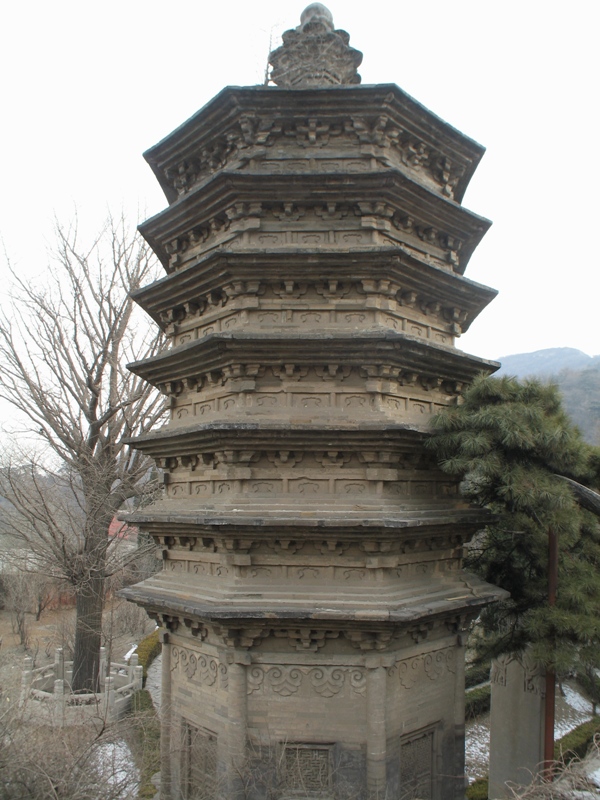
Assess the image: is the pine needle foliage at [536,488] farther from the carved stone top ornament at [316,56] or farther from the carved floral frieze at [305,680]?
the carved stone top ornament at [316,56]

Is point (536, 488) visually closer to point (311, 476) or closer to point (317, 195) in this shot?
point (311, 476)

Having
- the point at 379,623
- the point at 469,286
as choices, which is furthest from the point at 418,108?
the point at 379,623

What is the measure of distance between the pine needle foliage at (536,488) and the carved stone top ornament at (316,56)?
260 inches

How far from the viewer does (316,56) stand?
10789 millimetres

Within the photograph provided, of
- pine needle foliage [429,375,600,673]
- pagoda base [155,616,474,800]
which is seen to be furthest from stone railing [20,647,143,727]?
pine needle foliage [429,375,600,673]

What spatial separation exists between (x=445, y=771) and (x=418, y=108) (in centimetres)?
1028

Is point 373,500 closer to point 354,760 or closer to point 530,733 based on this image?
point 354,760

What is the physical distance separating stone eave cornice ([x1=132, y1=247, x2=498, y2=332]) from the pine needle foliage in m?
1.82

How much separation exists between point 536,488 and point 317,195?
5351 millimetres

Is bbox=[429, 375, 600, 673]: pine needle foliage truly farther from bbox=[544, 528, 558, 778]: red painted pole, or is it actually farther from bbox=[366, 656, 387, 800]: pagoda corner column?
bbox=[366, 656, 387, 800]: pagoda corner column

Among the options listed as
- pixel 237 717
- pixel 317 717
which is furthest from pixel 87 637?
pixel 317 717

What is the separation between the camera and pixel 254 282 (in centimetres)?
859

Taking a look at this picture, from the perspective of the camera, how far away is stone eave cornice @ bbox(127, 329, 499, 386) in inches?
317

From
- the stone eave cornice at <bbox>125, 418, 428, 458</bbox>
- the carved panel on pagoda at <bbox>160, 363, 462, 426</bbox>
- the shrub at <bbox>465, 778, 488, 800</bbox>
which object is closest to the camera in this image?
the stone eave cornice at <bbox>125, 418, 428, 458</bbox>
